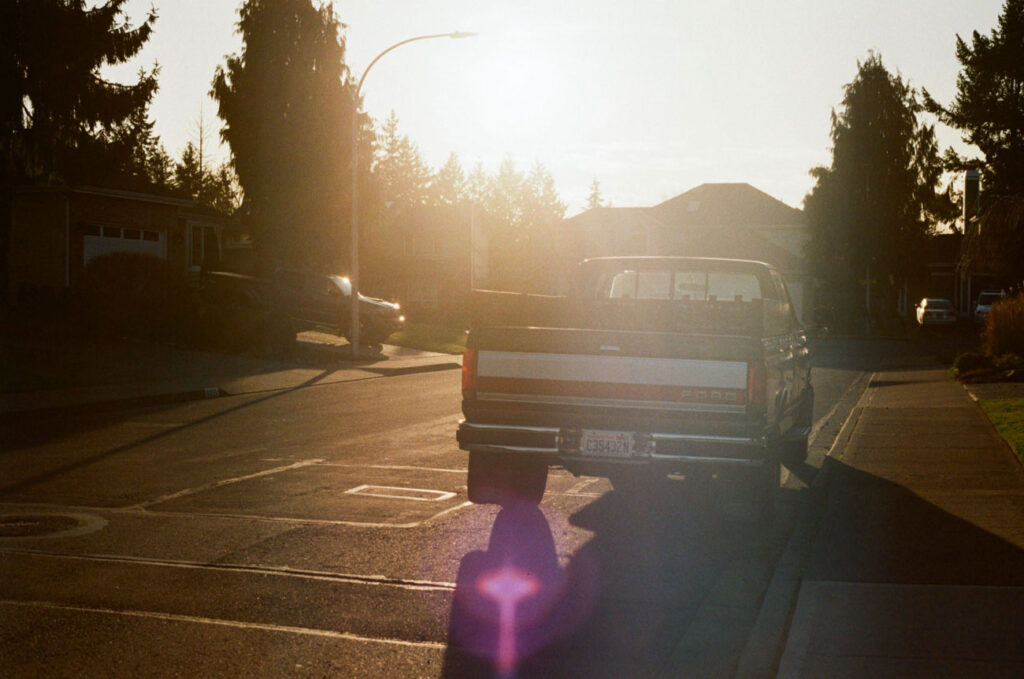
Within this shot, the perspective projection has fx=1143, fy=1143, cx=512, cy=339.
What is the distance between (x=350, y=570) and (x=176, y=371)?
17669 mm

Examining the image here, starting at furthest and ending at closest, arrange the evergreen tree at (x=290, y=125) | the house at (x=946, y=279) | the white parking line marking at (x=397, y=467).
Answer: the house at (x=946, y=279), the evergreen tree at (x=290, y=125), the white parking line marking at (x=397, y=467)

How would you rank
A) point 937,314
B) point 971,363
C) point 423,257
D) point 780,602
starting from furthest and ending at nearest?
1. point 423,257
2. point 937,314
3. point 971,363
4. point 780,602

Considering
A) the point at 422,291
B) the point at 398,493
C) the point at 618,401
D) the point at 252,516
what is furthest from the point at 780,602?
the point at 422,291

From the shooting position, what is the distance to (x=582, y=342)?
7758 millimetres

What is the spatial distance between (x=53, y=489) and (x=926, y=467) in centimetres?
795

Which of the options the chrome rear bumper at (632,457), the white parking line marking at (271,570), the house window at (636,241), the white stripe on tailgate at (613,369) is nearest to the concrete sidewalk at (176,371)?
the white parking line marking at (271,570)

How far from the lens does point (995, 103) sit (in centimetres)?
4859

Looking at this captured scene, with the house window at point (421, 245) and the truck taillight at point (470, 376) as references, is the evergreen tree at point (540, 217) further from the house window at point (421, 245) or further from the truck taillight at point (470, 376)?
the truck taillight at point (470, 376)

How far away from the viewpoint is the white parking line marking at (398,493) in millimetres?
9484

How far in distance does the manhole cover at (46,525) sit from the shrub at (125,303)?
21.7 m

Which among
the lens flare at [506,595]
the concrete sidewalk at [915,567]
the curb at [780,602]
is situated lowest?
the lens flare at [506,595]

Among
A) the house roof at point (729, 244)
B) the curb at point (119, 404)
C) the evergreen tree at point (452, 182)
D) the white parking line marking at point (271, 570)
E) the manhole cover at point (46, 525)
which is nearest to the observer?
the white parking line marking at point (271, 570)

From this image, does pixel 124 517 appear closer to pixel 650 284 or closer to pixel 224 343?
pixel 650 284

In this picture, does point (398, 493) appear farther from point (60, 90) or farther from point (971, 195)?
point (971, 195)
